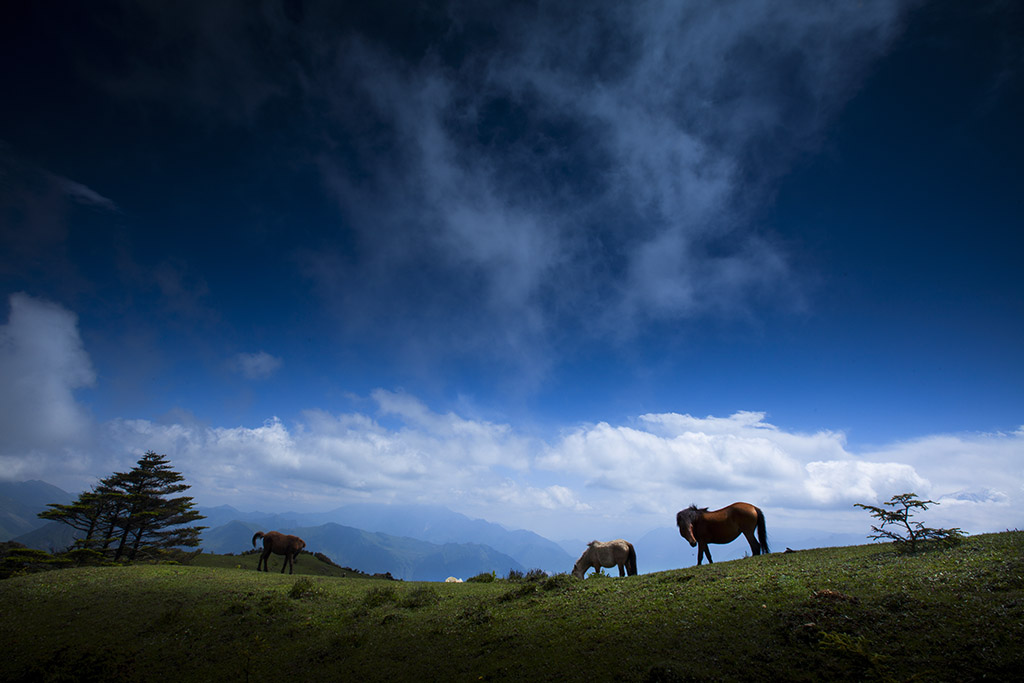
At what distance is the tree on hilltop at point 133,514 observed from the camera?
3278 centimetres

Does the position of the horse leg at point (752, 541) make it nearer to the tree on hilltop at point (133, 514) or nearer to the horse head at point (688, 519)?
the horse head at point (688, 519)

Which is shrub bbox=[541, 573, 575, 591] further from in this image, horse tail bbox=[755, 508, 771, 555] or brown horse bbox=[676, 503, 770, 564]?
horse tail bbox=[755, 508, 771, 555]

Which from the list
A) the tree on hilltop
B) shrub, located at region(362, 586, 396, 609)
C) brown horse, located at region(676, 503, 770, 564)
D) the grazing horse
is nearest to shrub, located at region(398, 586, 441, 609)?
shrub, located at region(362, 586, 396, 609)

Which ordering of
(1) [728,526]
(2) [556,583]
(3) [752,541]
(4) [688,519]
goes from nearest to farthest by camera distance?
1. (2) [556,583]
2. (3) [752,541]
3. (1) [728,526]
4. (4) [688,519]

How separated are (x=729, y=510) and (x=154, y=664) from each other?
2183 cm

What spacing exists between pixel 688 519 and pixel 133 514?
4451 centimetres

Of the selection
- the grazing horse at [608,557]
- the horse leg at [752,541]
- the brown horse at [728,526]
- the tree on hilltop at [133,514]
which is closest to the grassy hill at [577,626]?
the horse leg at [752,541]

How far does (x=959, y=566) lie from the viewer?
938cm

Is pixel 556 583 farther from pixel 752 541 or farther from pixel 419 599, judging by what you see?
pixel 752 541

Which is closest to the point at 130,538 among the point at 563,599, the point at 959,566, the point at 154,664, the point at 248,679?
the point at 154,664

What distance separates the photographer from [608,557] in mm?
20938

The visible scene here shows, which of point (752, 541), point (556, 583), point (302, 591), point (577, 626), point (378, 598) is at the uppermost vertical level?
point (752, 541)

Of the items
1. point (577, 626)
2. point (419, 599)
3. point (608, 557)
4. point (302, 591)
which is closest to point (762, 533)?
point (608, 557)

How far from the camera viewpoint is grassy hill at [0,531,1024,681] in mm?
6883
